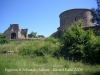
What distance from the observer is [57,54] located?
11289 millimetres

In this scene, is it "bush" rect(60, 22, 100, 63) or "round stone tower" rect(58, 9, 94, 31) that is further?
"round stone tower" rect(58, 9, 94, 31)

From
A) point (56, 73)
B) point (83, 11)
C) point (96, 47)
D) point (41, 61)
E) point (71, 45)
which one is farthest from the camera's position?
point (83, 11)

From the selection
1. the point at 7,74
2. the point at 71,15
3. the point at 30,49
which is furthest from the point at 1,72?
the point at 71,15

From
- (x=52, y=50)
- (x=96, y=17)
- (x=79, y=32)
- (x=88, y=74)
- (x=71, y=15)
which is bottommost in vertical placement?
(x=88, y=74)

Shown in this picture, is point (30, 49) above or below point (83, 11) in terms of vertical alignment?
below

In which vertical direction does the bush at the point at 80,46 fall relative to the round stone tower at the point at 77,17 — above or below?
below

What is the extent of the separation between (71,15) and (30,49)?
49.1 feet

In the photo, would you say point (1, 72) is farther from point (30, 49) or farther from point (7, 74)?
point (30, 49)

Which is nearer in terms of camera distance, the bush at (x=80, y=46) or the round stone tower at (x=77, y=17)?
the bush at (x=80, y=46)

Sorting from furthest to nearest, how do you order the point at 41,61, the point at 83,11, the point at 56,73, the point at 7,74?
the point at 83,11 → the point at 41,61 → the point at 56,73 → the point at 7,74

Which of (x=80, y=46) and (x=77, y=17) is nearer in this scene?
(x=80, y=46)

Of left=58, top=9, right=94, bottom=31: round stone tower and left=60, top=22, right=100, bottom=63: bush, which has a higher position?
left=58, top=9, right=94, bottom=31: round stone tower

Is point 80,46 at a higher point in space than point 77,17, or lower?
lower

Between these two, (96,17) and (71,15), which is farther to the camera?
(71,15)
